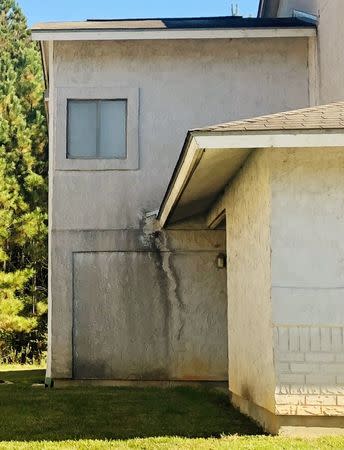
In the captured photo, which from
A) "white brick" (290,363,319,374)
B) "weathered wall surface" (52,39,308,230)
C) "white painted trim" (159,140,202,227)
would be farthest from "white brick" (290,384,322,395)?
"weathered wall surface" (52,39,308,230)

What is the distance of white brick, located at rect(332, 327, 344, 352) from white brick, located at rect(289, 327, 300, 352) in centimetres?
32

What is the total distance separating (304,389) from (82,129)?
24.6ft

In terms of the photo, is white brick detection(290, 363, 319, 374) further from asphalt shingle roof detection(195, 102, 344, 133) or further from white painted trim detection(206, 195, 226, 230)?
white painted trim detection(206, 195, 226, 230)

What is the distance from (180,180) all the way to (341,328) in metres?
2.53

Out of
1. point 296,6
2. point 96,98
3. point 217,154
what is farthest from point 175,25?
point 217,154

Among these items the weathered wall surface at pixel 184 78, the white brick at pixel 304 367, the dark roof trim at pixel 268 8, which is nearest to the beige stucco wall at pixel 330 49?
the weathered wall surface at pixel 184 78

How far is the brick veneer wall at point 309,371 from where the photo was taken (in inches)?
275

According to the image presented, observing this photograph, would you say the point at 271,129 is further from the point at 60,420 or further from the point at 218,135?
the point at 60,420

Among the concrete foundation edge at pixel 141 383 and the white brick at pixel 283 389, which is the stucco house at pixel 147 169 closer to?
the concrete foundation edge at pixel 141 383

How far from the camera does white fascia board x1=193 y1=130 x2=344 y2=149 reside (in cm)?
680

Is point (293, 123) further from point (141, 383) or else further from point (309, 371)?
point (141, 383)

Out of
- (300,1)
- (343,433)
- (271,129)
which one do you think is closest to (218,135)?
(271,129)

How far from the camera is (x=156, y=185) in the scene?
13.2m

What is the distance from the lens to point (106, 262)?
42.5 ft
